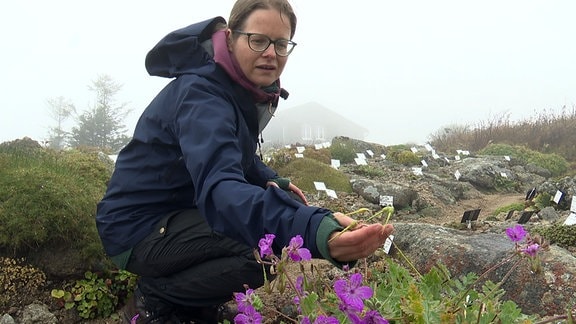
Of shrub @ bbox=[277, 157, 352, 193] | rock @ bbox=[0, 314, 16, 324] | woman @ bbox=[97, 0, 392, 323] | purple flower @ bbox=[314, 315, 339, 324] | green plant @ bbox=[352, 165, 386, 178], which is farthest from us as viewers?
green plant @ bbox=[352, 165, 386, 178]

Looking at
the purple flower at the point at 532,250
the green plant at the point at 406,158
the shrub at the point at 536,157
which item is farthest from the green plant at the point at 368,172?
the purple flower at the point at 532,250

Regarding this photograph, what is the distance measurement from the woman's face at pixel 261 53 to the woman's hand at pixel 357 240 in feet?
3.73

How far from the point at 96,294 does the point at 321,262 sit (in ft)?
5.08

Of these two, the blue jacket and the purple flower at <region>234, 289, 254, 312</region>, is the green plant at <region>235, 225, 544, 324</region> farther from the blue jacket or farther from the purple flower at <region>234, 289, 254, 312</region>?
the blue jacket

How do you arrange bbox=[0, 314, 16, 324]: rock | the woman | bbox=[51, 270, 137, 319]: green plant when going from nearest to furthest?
the woman → bbox=[0, 314, 16, 324]: rock → bbox=[51, 270, 137, 319]: green plant

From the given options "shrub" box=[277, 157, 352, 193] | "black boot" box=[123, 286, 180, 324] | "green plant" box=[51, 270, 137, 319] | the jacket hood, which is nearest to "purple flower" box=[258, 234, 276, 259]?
the jacket hood

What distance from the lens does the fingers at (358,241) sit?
123 centimetres

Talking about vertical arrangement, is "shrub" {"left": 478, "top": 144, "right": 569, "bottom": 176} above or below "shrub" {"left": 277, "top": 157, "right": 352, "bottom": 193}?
below

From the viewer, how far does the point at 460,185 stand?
9.52 meters

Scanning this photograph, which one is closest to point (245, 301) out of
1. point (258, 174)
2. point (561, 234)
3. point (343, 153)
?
point (258, 174)

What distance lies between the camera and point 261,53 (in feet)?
7.31

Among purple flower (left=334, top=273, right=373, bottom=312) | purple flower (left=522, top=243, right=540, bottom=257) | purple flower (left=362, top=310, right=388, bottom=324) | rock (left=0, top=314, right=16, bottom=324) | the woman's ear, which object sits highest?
the woman's ear

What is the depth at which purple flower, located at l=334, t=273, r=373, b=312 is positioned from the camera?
3.98 feet

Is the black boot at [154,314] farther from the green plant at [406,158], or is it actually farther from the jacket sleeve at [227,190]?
the green plant at [406,158]
